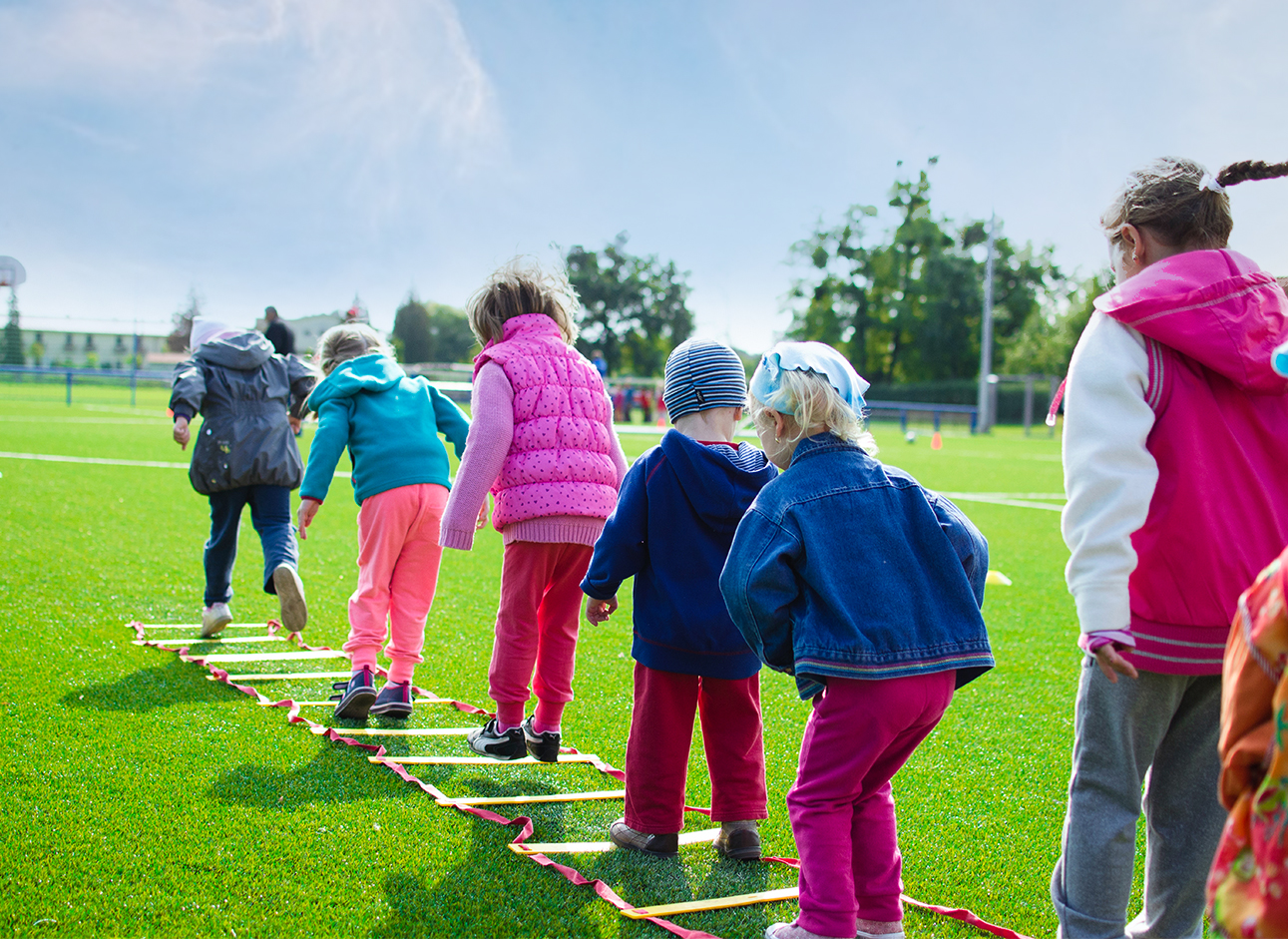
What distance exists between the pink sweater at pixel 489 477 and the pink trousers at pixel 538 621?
7 centimetres

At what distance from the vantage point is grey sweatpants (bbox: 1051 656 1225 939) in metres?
2.14

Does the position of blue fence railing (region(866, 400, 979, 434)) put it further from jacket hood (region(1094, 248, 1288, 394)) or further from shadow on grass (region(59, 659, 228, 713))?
jacket hood (region(1094, 248, 1288, 394))

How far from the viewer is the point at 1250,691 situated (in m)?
1.30

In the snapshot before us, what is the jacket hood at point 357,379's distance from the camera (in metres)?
4.25

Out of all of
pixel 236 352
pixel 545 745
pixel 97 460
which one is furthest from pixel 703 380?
pixel 97 460

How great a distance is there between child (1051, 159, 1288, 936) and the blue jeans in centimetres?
436

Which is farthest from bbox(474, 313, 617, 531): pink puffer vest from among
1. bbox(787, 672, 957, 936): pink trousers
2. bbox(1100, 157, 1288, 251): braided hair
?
bbox(1100, 157, 1288, 251): braided hair

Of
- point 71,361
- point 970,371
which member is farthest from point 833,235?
point 71,361

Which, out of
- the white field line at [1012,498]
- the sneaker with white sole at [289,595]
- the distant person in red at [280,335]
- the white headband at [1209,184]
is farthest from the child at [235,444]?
the white field line at [1012,498]

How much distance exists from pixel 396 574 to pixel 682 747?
1821 mm

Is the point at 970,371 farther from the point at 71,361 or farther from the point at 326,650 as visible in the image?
the point at 326,650

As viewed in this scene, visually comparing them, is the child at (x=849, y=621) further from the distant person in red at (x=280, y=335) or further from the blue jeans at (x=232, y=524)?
the distant person in red at (x=280, y=335)

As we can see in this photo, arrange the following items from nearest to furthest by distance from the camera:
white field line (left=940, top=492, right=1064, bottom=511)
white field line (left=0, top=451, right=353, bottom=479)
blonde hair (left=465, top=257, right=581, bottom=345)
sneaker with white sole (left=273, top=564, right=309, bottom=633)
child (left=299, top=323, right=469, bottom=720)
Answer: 1. blonde hair (left=465, top=257, right=581, bottom=345)
2. child (left=299, top=323, right=469, bottom=720)
3. sneaker with white sole (left=273, top=564, right=309, bottom=633)
4. white field line (left=940, top=492, right=1064, bottom=511)
5. white field line (left=0, top=451, right=353, bottom=479)

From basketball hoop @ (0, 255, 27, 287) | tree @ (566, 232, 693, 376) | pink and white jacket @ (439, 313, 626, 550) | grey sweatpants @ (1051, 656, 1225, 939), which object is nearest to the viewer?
grey sweatpants @ (1051, 656, 1225, 939)
